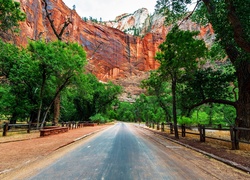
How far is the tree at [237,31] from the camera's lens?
24.1 ft

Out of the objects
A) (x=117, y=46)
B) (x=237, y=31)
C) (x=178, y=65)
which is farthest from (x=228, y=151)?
(x=117, y=46)

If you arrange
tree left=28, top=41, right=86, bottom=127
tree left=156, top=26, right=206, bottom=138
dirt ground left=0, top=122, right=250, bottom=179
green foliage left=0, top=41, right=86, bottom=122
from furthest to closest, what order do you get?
Result: green foliage left=0, top=41, right=86, bottom=122
tree left=28, top=41, right=86, bottom=127
tree left=156, top=26, right=206, bottom=138
dirt ground left=0, top=122, right=250, bottom=179

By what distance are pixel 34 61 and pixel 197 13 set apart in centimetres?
1735

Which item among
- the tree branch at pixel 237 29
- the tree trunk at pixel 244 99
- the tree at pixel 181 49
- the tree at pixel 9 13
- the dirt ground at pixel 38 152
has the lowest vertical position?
the dirt ground at pixel 38 152

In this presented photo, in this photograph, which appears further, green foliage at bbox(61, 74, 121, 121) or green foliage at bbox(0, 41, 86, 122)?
green foliage at bbox(61, 74, 121, 121)

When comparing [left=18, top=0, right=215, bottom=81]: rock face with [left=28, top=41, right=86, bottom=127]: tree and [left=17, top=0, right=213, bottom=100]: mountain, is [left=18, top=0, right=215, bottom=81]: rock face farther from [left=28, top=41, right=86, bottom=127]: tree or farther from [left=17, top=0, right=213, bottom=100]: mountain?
[left=28, top=41, right=86, bottom=127]: tree

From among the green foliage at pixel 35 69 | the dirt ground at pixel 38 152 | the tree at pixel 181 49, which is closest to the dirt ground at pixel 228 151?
the dirt ground at pixel 38 152

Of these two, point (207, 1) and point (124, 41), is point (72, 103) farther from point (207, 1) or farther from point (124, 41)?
point (124, 41)

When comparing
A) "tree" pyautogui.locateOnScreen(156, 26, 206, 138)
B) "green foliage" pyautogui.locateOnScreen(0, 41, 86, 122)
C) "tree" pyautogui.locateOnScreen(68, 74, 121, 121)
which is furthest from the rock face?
"tree" pyautogui.locateOnScreen(156, 26, 206, 138)

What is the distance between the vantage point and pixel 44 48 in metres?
18.5

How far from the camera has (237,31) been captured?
23.7ft

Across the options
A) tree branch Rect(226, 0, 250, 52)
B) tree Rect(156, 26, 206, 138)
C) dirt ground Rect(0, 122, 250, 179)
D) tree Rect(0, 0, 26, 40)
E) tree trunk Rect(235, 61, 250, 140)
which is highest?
tree Rect(0, 0, 26, 40)

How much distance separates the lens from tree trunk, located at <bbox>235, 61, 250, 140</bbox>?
1061 centimetres

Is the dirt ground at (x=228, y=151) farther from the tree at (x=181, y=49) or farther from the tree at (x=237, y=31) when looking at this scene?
the tree at (x=181, y=49)
